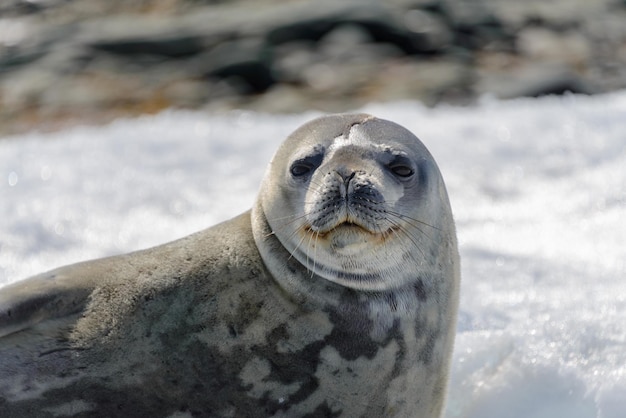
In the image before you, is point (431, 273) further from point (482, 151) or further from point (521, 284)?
point (482, 151)

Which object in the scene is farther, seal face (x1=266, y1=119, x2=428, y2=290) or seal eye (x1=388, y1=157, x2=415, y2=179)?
seal eye (x1=388, y1=157, x2=415, y2=179)

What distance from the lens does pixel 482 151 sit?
24.7 feet

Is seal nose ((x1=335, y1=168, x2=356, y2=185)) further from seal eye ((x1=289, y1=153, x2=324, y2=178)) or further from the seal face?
seal eye ((x1=289, y1=153, x2=324, y2=178))

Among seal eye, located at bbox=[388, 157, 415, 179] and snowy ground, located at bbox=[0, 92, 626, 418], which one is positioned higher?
seal eye, located at bbox=[388, 157, 415, 179]

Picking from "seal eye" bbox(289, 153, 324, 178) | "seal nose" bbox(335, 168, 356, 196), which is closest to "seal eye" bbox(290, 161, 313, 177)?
"seal eye" bbox(289, 153, 324, 178)

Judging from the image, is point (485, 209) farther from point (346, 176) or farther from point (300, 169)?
point (346, 176)

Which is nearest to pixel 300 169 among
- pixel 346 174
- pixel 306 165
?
pixel 306 165

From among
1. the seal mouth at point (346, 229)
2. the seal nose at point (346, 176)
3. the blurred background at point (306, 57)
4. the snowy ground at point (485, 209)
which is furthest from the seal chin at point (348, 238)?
the blurred background at point (306, 57)

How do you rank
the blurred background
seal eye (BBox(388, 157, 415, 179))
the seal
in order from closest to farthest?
1. the seal
2. seal eye (BBox(388, 157, 415, 179))
3. the blurred background

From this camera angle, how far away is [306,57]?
10.4 metres

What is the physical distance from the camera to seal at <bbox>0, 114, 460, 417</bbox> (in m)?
3.29

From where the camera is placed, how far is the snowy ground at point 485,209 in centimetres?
438

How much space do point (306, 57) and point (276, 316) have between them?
721 centimetres

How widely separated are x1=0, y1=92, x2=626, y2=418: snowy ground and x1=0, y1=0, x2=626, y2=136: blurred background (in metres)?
0.99
